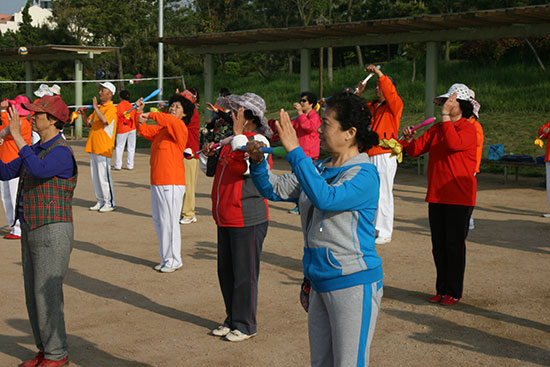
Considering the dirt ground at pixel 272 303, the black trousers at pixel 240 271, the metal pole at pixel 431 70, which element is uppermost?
the metal pole at pixel 431 70

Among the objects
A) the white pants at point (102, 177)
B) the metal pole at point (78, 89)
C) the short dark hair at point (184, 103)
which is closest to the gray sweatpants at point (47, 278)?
the short dark hair at point (184, 103)

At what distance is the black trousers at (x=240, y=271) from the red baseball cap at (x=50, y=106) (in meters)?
1.59

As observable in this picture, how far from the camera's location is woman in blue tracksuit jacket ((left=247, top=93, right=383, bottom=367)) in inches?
131

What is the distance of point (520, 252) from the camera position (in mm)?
8734

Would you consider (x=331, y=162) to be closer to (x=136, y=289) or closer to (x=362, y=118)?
(x=362, y=118)

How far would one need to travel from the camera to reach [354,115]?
341 cm

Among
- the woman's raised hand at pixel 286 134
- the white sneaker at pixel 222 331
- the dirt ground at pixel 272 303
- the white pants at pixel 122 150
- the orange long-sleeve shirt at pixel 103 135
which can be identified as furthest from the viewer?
the white pants at pixel 122 150

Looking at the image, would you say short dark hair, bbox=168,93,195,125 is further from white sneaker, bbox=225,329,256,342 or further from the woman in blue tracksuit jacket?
the woman in blue tracksuit jacket

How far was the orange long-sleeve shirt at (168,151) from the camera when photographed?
7617mm

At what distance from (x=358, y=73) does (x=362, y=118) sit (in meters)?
28.6

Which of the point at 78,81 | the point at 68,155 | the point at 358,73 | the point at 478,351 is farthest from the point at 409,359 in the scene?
the point at 358,73

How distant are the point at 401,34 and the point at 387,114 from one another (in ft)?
26.3

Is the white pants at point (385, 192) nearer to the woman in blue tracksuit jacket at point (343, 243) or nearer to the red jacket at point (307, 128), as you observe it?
the red jacket at point (307, 128)

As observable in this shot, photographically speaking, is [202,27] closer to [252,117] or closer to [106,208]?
[106,208]
